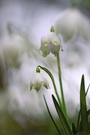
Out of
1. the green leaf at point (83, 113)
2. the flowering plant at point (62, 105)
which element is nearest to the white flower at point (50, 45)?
the flowering plant at point (62, 105)

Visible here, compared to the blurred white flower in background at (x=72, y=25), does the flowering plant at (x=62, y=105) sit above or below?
below

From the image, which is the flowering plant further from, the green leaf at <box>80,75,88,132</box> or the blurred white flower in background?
the blurred white flower in background

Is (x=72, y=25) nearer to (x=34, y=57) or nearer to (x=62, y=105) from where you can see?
(x=34, y=57)

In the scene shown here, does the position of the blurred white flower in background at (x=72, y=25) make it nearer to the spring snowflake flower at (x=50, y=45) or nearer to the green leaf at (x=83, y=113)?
the spring snowflake flower at (x=50, y=45)

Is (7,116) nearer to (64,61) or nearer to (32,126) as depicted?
(32,126)

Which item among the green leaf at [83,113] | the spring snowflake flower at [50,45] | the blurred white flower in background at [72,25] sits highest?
the blurred white flower in background at [72,25]

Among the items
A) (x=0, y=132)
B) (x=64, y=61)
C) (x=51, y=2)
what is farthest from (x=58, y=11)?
(x=0, y=132)

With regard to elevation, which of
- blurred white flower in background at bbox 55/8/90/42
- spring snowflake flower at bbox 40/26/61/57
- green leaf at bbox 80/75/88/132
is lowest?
green leaf at bbox 80/75/88/132

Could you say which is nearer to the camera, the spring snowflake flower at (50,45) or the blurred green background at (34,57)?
the spring snowflake flower at (50,45)

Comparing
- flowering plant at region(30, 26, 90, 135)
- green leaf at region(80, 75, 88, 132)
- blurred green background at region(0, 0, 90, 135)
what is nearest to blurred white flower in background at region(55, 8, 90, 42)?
blurred green background at region(0, 0, 90, 135)
